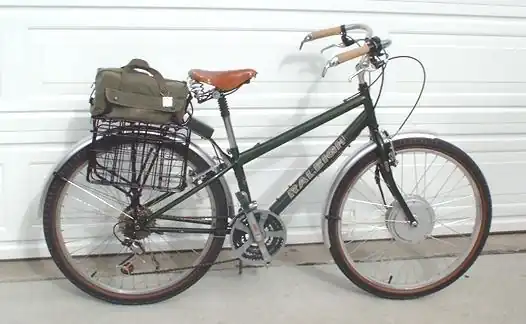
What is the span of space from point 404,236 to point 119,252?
125cm

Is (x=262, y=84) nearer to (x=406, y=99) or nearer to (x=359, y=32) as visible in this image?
(x=359, y=32)

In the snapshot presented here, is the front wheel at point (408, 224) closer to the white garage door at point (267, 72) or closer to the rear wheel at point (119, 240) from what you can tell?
the white garage door at point (267, 72)

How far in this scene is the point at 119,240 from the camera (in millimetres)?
2621

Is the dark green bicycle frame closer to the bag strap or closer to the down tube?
the down tube

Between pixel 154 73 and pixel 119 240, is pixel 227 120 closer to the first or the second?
pixel 154 73

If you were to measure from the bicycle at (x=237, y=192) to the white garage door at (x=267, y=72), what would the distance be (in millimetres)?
314

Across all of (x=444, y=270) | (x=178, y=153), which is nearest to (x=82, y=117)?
(x=178, y=153)

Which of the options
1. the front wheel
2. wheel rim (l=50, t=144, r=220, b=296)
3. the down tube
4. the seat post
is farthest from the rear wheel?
the front wheel

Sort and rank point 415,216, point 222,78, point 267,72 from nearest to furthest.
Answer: point 222,78, point 415,216, point 267,72

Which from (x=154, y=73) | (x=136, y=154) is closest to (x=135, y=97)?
(x=154, y=73)

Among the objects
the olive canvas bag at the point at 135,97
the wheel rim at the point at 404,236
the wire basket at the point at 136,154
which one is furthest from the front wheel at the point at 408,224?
the olive canvas bag at the point at 135,97

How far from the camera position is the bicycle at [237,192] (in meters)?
2.47

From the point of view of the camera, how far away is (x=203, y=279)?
113 inches

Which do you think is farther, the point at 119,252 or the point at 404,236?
the point at 119,252
